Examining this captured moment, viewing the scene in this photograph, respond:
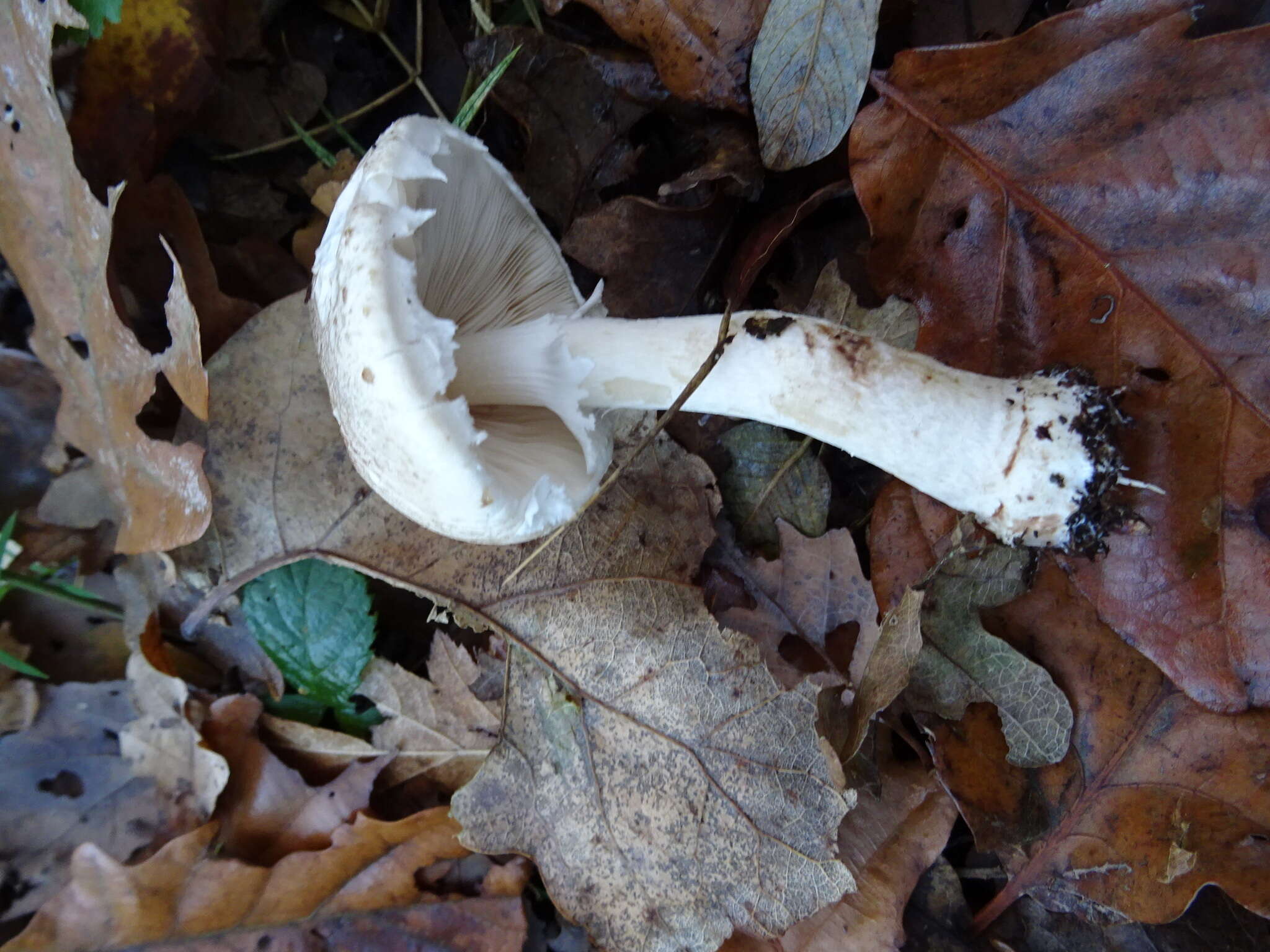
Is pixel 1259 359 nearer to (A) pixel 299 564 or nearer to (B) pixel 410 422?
(B) pixel 410 422

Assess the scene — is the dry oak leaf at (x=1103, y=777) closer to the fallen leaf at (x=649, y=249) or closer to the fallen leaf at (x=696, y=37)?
the fallen leaf at (x=649, y=249)

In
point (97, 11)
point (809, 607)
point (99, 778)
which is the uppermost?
point (97, 11)

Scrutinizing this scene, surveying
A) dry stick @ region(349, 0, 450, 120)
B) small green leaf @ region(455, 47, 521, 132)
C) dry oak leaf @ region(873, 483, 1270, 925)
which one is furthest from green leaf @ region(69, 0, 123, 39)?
dry oak leaf @ region(873, 483, 1270, 925)

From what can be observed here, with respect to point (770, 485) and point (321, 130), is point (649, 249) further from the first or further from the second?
point (321, 130)

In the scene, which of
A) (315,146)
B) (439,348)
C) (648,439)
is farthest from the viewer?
(315,146)


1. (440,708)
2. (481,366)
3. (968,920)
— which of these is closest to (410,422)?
(481,366)

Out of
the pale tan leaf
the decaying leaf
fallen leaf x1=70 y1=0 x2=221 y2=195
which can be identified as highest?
fallen leaf x1=70 y1=0 x2=221 y2=195

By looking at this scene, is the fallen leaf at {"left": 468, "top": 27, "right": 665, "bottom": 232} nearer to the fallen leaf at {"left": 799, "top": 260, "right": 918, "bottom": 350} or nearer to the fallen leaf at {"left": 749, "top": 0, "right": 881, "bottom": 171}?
the fallen leaf at {"left": 749, "top": 0, "right": 881, "bottom": 171}

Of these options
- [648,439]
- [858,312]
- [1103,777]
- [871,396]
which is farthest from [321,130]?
[1103,777]
